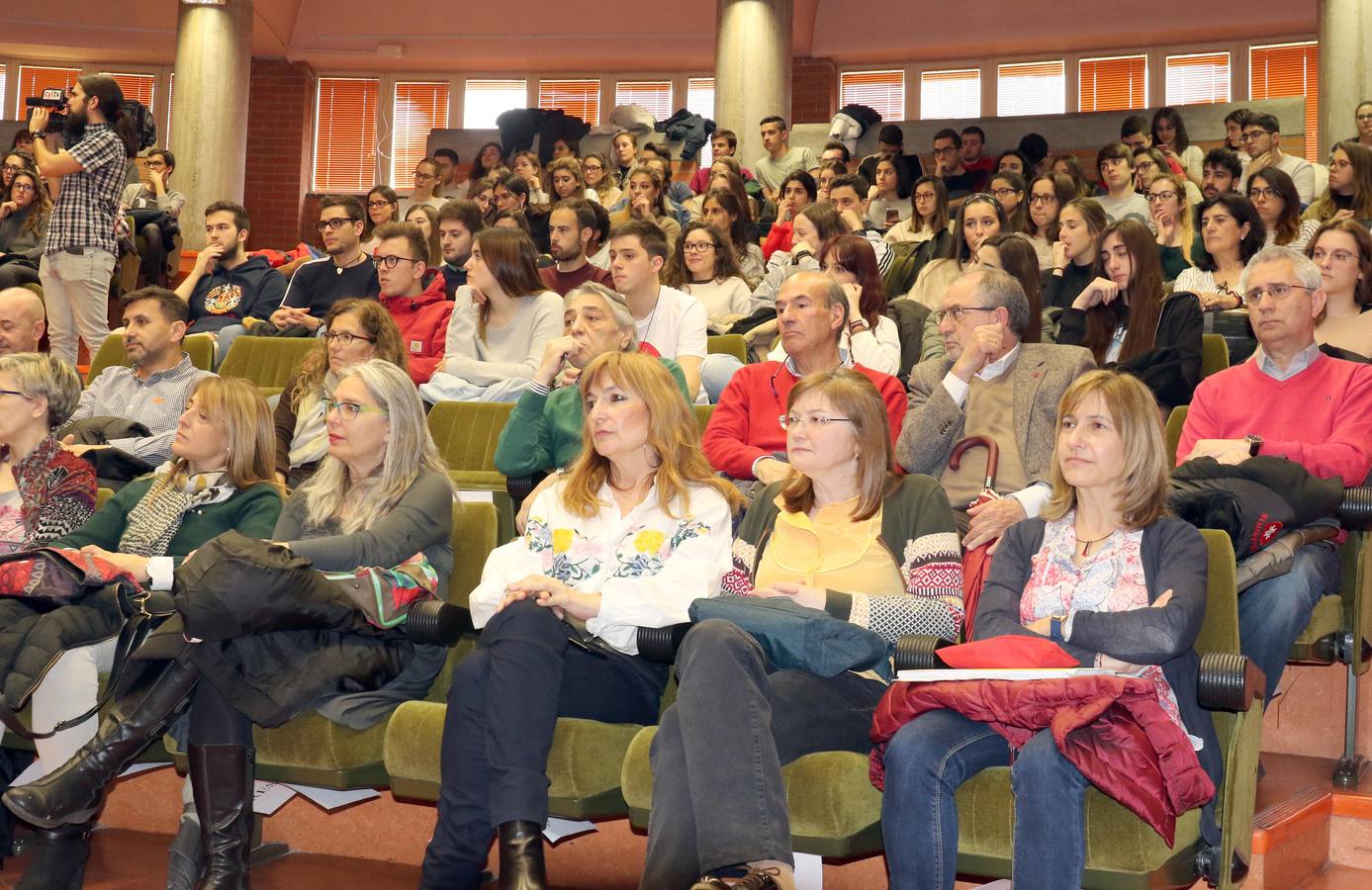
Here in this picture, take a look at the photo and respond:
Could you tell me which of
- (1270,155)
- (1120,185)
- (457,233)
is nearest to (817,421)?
(457,233)

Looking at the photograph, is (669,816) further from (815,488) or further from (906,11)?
(906,11)

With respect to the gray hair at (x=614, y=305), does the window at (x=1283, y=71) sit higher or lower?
higher

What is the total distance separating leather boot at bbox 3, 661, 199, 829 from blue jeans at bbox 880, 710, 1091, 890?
1.40 meters

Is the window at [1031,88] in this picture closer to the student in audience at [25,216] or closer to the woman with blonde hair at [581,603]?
the student in audience at [25,216]

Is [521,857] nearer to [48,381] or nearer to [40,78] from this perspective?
[48,381]

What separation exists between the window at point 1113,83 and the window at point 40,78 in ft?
31.5

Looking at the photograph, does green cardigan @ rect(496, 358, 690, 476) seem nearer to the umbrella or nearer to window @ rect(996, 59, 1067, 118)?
the umbrella

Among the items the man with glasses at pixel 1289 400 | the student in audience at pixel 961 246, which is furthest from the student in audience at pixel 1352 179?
the man with glasses at pixel 1289 400

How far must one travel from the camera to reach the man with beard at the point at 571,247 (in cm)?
593

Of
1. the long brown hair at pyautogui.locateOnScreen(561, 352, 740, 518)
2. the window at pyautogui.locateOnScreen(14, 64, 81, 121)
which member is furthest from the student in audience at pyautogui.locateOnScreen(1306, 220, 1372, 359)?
the window at pyautogui.locateOnScreen(14, 64, 81, 121)

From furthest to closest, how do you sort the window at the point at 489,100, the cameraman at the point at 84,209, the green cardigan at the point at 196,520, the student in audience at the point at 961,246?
the window at the point at 489,100 → the cameraman at the point at 84,209 → the student in audience at the point at 961,246 → the green cardigan at the point at 196,520

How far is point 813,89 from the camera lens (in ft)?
44.3

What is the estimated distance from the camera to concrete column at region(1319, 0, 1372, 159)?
9297 mm

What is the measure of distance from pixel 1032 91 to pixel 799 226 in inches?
319
